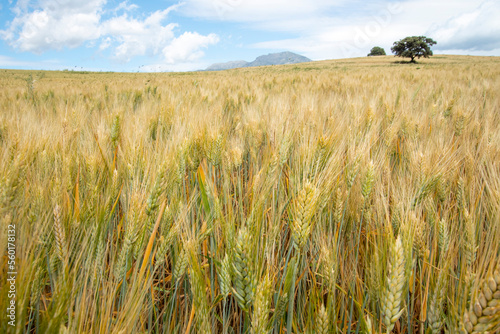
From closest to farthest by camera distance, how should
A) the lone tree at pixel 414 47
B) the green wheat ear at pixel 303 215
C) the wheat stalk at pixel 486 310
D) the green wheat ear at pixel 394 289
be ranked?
the wheat stalk at pixel 486 310
the green wheat ear at pixel 394 289
the green wheat ear at pixel 303 215
the lone tree at pixel 414 47

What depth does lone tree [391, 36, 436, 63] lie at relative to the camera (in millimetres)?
36719

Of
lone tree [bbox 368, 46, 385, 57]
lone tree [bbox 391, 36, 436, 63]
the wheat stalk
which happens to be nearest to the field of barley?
the wheat stalk

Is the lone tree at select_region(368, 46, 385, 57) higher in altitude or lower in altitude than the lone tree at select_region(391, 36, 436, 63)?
higher

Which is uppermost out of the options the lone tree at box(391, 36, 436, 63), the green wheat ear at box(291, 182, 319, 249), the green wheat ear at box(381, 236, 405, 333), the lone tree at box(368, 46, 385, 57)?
the lone tree at box(368, 46, 385, 57)

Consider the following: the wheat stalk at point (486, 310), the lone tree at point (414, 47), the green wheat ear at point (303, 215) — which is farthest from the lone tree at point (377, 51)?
the wheat stalk at point (486, 310)

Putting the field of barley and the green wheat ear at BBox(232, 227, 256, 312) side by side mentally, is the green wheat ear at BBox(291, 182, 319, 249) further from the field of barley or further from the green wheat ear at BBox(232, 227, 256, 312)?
the green wheat ear at BBox(232, 227, 256, 312)

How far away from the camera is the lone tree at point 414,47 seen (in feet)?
120

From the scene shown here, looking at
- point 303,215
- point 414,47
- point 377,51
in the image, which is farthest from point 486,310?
point 377,51

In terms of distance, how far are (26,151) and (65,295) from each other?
3.21 feet

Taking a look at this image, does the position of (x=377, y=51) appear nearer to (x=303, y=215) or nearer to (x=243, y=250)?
(x=303, y=215)

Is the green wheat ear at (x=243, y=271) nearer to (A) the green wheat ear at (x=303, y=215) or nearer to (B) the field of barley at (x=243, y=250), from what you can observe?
(B) the field of barley at (x=243, y=250)

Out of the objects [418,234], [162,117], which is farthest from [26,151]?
[418,234]

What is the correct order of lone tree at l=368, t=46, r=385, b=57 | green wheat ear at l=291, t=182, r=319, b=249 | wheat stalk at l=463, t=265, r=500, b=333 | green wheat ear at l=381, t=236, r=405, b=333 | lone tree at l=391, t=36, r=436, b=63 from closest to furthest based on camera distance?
1. wheat stalk at l=463, t=265, r=500, b=333
2. green wheat ear at l=381, t=236, r=405, b=333
3. green wheat ear at l=291, t=182, r=319, b=249
4. lone tree at l=391, t=36, r=436, b=63
5. lone tree at l=368, t=46, r=385, b=57

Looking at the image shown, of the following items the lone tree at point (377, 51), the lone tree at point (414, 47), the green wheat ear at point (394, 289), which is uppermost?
the lone tree at point (377, 51)
